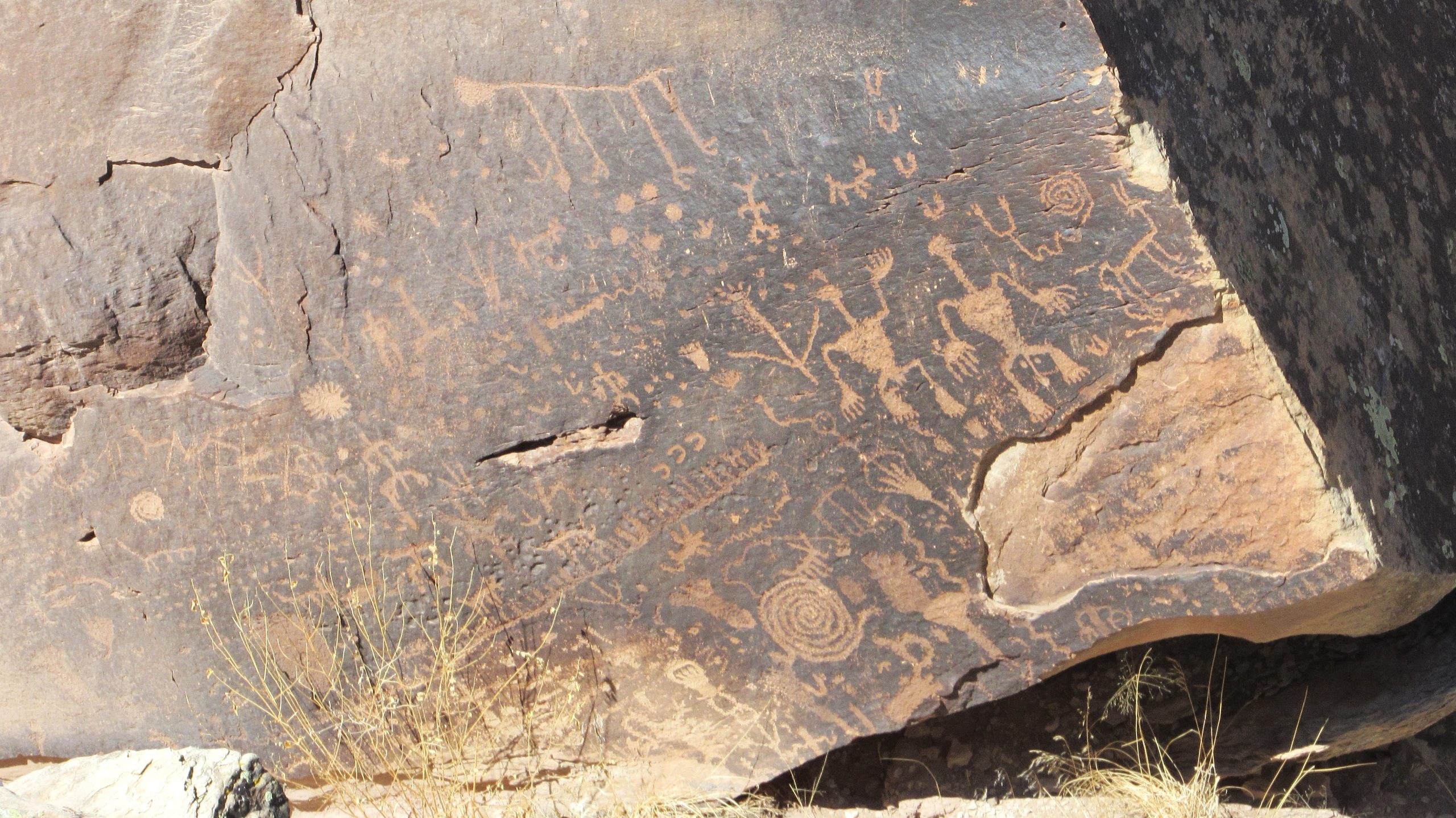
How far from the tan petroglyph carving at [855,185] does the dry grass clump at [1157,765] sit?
125 cm

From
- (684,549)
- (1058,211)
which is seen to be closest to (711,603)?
(684,549)

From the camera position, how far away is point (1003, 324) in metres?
1.93

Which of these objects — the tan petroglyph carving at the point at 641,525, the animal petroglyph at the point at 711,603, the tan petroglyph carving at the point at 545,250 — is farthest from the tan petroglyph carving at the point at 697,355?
the animal petroglyph at the point at 711,603

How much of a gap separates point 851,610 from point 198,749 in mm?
1293

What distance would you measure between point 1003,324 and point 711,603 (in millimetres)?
766

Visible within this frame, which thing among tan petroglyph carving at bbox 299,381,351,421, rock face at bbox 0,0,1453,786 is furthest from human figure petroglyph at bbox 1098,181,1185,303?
tan petroglyph carving at bbox 299,381,351,421

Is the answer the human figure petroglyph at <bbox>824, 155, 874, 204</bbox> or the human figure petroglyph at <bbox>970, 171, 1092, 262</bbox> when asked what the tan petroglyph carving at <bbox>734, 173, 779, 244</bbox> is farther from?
the human figure petroglyph at <bbox>970, 171, 1092, 262</bbox>

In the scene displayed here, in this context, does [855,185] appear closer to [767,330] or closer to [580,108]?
[767,330]

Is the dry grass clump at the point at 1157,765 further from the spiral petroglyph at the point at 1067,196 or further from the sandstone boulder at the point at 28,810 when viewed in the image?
the sandstone boulder at the point at 28,810

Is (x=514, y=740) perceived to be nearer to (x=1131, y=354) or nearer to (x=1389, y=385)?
(x=1131, y=354)

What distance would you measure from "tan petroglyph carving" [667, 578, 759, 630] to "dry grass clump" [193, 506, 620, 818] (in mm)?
257

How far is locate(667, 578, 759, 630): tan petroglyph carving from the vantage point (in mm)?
2127

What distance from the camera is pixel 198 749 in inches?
83.7

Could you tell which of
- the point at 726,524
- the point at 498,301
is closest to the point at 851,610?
the point at 726,524
